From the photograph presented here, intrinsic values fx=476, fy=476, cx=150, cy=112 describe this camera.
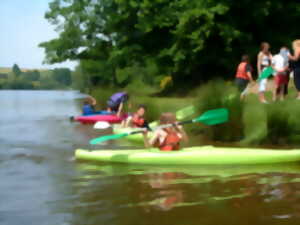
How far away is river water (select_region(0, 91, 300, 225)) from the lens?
5.00 metres

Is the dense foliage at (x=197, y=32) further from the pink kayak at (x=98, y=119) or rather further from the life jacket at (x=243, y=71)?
the life jacket at (x=243, y=71)

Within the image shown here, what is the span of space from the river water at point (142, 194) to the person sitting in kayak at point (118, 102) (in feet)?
20.7

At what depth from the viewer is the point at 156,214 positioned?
508 centimetres

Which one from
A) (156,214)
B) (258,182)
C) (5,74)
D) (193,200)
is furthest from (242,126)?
(5,74)

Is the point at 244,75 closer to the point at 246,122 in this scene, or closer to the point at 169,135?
the point at 246,122

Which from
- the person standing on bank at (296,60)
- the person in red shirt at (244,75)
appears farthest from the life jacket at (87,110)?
the person standing on bank at (296,60)

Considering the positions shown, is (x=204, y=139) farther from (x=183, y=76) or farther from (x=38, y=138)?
(x=183, y=76)

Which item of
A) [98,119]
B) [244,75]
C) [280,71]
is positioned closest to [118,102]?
[98,119]

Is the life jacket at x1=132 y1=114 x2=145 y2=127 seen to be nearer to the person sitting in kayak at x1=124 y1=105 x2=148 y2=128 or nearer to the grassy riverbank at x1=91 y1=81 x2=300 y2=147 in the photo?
the person sitting in kayak at x1=124 y1=105 x2=148 y2=128

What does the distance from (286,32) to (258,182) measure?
19266 mm

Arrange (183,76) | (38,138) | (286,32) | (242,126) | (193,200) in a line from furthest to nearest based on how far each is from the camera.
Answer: (183,76) < (286,32) < (38,138) < (242,126) < (193,200)

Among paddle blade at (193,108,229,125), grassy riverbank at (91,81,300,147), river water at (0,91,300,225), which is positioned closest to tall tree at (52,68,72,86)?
grassy riverbank at (91,81,300,147)

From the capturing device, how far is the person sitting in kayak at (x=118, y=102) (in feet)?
50.4

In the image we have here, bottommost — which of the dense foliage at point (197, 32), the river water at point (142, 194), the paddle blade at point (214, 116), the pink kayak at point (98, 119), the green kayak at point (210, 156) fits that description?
the river water at point (142, 194)
